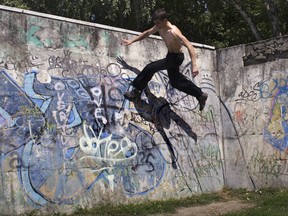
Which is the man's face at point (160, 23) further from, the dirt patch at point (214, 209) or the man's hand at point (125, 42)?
the dirt patch at point (214, 209)

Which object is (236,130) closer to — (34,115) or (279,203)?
(279,203)

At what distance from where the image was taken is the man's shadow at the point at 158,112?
8.31m

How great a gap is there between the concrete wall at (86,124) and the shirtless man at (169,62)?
0.79ft

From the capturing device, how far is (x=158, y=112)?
8594 mm

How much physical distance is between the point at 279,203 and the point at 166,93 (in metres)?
2.99

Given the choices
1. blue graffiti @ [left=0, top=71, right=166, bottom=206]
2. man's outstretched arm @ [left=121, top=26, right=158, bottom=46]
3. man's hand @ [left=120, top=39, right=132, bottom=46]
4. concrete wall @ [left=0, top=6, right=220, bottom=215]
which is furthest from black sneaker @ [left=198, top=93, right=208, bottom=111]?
man's hand @ [left=120, top=39, right=132, bottom=46]

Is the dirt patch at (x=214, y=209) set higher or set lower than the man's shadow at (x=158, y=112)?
lower

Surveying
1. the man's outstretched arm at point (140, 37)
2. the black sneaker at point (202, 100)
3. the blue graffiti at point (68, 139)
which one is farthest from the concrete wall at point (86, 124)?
the black sneaker at point (202, 100)

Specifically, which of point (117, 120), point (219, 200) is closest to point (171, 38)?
point (117, 120)

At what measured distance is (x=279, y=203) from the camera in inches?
296

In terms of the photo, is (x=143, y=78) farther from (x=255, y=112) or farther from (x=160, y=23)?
(x=255, y=112)

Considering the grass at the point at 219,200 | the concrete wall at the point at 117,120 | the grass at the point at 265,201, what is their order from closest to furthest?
the concrete wall at the point at 117,120
the grass at the point at 265,201
the grass at the point at 219,200

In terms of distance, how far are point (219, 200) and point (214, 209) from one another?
0.88 m

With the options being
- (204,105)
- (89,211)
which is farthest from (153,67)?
(89,211)
